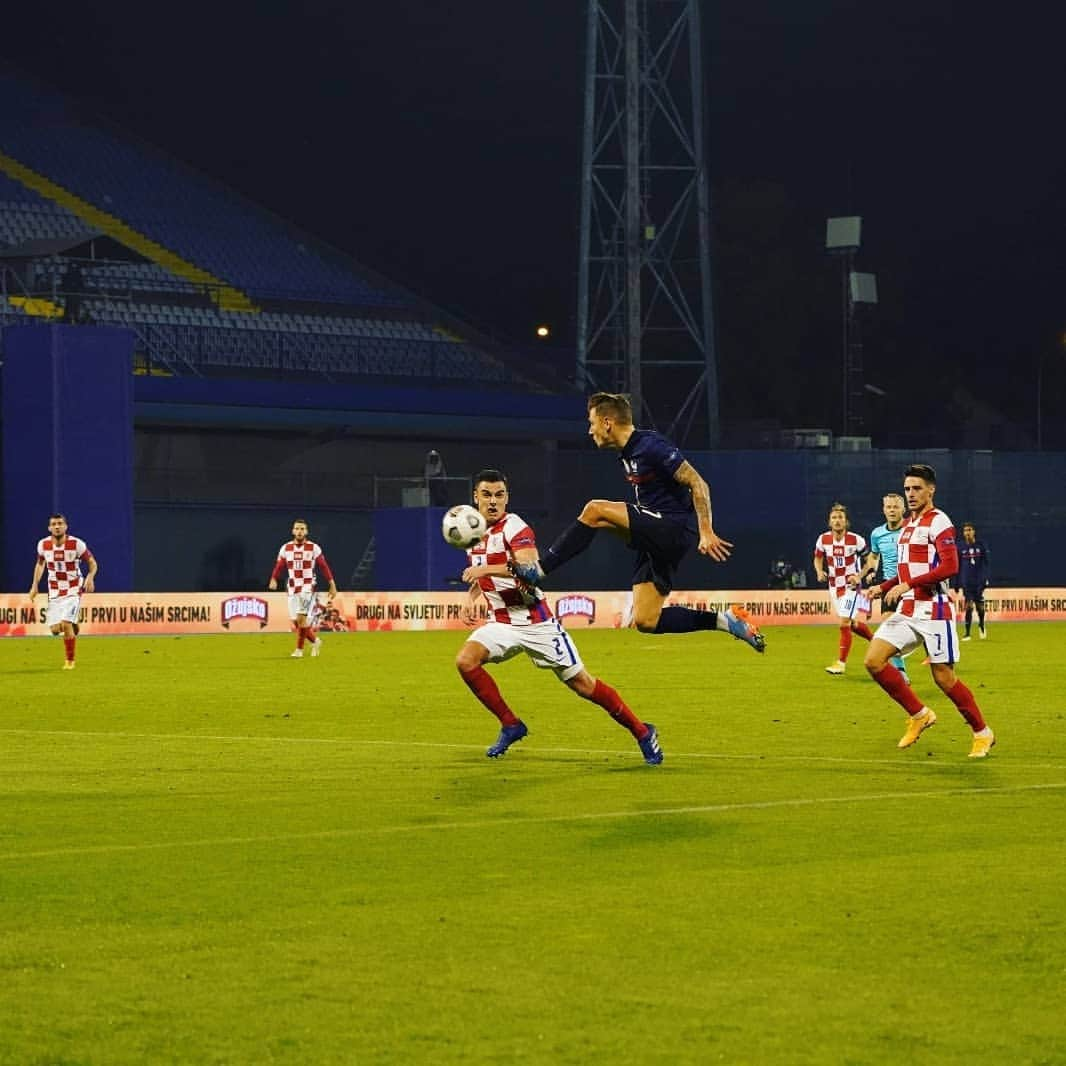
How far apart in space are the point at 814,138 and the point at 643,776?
6852cm

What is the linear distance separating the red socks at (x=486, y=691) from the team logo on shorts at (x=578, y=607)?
103 feet

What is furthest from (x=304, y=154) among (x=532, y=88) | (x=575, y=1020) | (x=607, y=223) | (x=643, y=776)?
(x=575, y=1020)

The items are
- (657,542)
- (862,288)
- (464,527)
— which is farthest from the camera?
(862,288)

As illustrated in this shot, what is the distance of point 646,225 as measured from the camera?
196ft

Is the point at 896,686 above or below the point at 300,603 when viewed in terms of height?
below

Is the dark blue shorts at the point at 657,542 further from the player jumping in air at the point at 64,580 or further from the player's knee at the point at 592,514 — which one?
the player jumping in air at the point at 64,580

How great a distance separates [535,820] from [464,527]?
296 cm

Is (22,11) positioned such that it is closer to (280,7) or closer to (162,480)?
(280,7)

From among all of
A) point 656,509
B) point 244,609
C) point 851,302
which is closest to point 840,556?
point 656,509

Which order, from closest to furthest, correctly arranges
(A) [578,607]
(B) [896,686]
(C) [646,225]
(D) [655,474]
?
(D) [655,474], (B) [896,686], (A) [578,607], (C) [646,225]

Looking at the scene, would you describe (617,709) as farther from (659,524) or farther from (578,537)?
(659,524)

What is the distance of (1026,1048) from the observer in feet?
21.7

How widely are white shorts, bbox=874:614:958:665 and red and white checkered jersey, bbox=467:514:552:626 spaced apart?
2.53 metres

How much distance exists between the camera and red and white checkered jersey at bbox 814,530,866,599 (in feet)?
97.0
